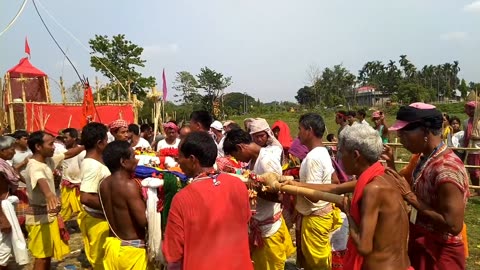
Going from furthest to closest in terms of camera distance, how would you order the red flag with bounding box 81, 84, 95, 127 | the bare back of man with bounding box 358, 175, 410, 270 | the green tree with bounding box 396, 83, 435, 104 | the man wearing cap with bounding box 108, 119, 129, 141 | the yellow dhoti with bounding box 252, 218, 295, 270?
1. the green tree with bounding box 396, 83, 435, 104
2. the red flag with bounding box 81, 84, 95, 127
3. the man wearing cap with bounding box 108, 119, 129, 141
4. the yellow dhoti with bounding box 252, 218, 295, 270
5. the bare back of man with bounding box 358, 175, 410, 270

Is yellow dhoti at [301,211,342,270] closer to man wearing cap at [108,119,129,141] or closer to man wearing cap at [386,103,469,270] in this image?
man wearing cap at [386,103,469,270]

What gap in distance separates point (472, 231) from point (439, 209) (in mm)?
5205

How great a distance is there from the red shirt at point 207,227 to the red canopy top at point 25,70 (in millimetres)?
21126

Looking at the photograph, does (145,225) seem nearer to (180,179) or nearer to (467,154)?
(180,179)

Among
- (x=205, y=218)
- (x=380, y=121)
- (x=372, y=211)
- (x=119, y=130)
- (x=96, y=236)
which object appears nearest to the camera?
(x=372, y=211)

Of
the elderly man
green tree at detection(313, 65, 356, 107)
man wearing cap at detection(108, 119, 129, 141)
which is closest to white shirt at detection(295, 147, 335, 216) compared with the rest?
the elderly man

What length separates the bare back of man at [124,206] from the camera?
3.52 meters

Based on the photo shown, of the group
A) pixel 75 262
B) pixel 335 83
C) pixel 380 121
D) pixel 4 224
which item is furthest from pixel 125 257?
pixel 335 83

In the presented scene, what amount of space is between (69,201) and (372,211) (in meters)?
6.47

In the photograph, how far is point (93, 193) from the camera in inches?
173

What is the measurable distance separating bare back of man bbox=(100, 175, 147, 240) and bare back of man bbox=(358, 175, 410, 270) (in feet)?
6.51

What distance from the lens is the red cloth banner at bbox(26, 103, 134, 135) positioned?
17297 mm

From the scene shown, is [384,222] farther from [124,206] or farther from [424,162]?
[124,206]

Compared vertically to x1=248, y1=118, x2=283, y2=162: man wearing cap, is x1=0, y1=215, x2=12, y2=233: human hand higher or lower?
lower
